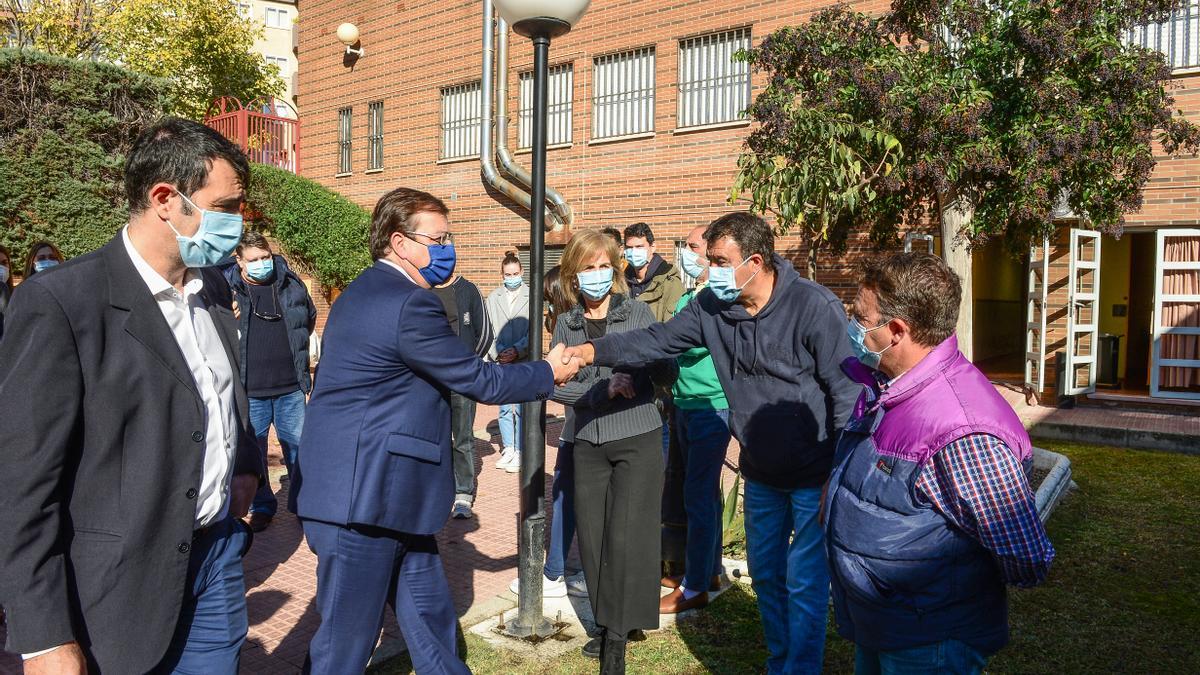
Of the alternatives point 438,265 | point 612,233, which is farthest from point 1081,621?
point 438,265

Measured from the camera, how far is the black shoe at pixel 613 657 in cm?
403

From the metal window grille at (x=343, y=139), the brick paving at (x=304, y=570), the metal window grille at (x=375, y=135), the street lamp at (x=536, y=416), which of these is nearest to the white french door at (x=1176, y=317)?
the brick paving at (x=304, y=570)

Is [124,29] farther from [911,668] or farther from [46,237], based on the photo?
[911,668]

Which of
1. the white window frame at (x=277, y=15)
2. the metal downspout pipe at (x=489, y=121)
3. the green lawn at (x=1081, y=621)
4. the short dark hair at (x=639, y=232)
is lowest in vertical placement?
the green lawn at (x=1081, y=621)

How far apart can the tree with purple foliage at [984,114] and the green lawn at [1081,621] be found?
2.75 metres

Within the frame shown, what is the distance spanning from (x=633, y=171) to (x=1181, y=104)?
8.22 metres

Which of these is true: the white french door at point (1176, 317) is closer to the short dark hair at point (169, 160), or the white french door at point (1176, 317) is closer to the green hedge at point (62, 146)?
the short dark hair at point (169, 160)

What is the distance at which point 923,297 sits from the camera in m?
2.50

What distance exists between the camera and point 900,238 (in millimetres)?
12633

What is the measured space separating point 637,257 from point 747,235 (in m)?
2.96

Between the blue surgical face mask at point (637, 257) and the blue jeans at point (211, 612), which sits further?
the blue surgical face mask at point (637, 257)

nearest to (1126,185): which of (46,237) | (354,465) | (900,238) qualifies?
(900,238)

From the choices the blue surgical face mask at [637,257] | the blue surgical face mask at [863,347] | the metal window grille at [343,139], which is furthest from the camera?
the metal window grille at [343,139]

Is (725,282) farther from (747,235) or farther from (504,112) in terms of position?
(504,112)
